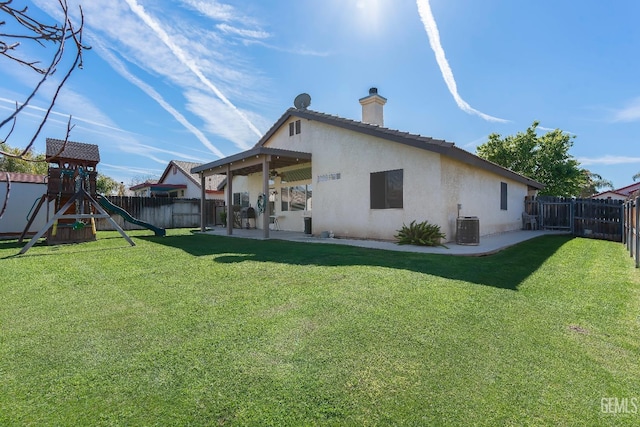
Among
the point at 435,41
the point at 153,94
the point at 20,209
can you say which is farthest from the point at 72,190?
the point at 435,41

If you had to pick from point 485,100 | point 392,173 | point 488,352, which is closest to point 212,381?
point 488,352

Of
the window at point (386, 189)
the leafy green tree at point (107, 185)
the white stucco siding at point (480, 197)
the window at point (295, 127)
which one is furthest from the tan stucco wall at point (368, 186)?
the leafy green tree at point (107, 185)

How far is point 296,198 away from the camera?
14.0 m

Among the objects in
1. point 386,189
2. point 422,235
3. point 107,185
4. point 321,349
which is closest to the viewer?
point 321,349

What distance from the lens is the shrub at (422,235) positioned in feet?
29.0

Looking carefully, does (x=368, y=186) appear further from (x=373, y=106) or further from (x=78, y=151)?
(x=78, y=151)

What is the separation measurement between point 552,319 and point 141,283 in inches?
221

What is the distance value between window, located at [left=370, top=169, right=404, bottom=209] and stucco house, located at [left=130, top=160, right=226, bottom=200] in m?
15.9

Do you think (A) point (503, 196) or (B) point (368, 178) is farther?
(A) point (503, 196)

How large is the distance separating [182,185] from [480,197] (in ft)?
71.5

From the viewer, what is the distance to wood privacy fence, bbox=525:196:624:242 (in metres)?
12.3

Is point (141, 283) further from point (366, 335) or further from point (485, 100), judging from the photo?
point (485, 100)

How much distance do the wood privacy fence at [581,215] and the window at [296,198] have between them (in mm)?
11619

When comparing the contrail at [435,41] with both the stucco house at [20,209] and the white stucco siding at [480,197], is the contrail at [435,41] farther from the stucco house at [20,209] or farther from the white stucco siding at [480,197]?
→ the stucco house at [20,209]
